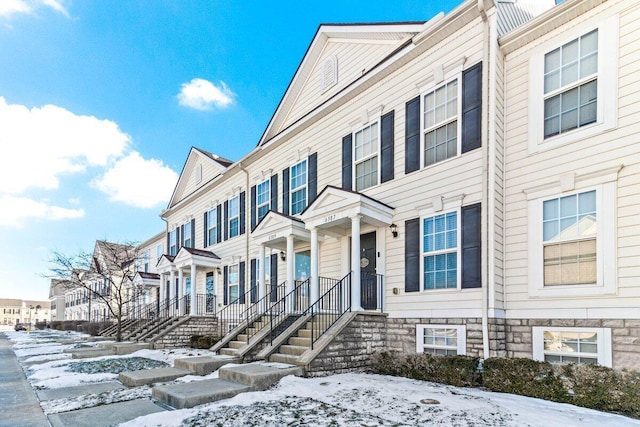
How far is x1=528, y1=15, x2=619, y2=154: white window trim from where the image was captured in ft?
21.0

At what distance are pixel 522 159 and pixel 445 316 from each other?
3285mm

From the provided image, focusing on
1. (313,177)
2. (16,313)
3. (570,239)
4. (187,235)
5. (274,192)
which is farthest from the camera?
(16,313)

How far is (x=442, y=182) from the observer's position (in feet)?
27.3

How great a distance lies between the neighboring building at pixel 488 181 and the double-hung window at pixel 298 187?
0.68 meters

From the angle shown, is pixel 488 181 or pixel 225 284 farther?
pixel 225 284

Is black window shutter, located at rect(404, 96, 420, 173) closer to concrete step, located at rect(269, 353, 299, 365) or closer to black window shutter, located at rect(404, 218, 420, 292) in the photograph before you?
black window shutter, located at rect(404, 218, 420, 292)

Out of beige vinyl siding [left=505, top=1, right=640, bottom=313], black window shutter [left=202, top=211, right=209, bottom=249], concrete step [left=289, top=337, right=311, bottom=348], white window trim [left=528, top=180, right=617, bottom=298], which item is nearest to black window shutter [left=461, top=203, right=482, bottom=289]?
beige vinyl siding [left=505, top=1, right=640, bottom=313]

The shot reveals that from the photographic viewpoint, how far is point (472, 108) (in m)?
7.90

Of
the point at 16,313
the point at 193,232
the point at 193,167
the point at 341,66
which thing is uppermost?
the point at 341,66

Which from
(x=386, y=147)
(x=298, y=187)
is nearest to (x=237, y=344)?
Answer: (x=298, y=187)

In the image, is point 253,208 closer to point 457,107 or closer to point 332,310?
point 332,310

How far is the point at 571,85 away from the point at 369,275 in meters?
5.34

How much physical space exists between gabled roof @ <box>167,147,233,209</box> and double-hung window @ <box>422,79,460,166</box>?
10164 millimetres

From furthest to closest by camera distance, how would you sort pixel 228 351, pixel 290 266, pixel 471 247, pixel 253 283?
pixel 253 283, pixel 290 266, pixel 228 351, pixel 471 247
